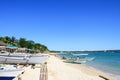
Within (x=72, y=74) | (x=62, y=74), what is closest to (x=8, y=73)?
(x=62, y=74)

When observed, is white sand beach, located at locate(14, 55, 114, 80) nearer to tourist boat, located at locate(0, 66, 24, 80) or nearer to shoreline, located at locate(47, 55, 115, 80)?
shoreline, located at locate(47, 55, 115, 80)

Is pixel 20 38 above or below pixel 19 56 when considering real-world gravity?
above

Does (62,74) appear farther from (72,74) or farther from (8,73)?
(8,73)

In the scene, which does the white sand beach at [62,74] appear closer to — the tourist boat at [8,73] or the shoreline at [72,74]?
the shoreline at [72,74]

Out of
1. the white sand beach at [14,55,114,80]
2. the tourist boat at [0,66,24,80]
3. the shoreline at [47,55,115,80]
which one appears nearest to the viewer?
the tourist boat at [0,66,24,80]

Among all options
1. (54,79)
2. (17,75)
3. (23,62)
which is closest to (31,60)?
(23,62)

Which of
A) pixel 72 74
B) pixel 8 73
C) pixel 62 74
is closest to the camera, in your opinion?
pixel 8 73

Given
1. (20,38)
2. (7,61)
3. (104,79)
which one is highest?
(20,38)

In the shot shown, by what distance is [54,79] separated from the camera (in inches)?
780

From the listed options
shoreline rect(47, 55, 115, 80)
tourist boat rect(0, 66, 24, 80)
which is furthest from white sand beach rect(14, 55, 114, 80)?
tourist boat rect(0, 66, 24, 80)

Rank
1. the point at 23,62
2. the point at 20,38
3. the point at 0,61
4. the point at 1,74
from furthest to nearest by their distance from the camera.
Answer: the point at 20,38 → the point at 23,62 → the point at 0,61 → the point at 1,74

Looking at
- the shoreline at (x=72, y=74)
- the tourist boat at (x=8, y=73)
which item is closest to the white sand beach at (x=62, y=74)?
the shoreline at (x=72, y=74)

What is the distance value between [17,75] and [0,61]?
563 inches

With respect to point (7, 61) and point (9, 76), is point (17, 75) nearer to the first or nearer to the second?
point (9, 76)
